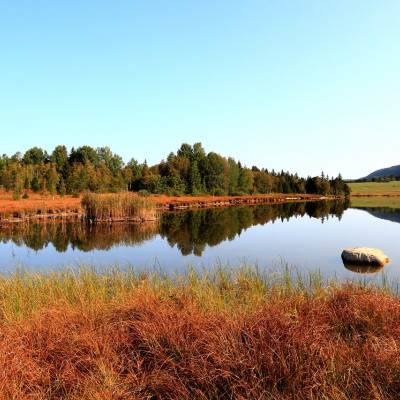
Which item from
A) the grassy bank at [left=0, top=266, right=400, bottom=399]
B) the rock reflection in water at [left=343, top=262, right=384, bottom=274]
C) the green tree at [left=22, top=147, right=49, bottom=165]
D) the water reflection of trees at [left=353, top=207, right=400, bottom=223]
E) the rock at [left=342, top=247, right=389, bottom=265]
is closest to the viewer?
the grassy bank at [left=0, top=266, right=400, bottom=399]

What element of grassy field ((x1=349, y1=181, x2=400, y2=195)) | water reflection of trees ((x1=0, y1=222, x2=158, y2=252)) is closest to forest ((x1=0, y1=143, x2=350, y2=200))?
grassy field ((x1=349, y1=181, x2=400, y2=195))

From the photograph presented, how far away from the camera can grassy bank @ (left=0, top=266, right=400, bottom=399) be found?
3.25 metres

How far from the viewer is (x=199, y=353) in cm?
384

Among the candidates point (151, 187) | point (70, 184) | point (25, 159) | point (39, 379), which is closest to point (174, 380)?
point (39, 379)

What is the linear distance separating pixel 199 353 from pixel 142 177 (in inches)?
3257

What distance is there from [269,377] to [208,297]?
282 centimetres

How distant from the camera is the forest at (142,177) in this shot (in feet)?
211

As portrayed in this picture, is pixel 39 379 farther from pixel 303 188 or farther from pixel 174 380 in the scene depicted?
pixel 303 188

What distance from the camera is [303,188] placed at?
11594 centimetres

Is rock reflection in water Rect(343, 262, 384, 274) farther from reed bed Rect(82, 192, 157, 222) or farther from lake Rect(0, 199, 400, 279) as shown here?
Answer: reed bed Rect(82, 192, 157, 222)

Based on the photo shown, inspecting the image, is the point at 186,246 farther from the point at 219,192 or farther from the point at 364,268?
the point at 219,192

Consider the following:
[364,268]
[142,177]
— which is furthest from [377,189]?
[364,268]

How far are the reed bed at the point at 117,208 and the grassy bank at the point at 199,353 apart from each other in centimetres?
2474

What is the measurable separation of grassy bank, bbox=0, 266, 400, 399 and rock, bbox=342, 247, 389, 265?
8.14m
